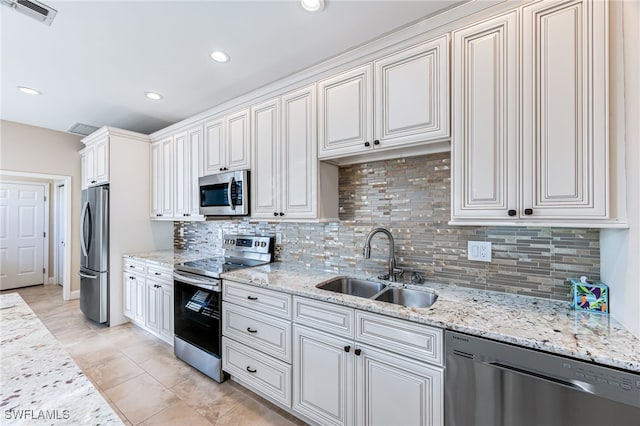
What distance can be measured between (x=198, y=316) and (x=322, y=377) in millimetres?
1358

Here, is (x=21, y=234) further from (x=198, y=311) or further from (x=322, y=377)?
(x=322, y=377)

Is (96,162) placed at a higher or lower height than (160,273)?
higher

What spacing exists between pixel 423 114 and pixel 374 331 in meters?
1.28

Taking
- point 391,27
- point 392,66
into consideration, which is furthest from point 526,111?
point 391,27

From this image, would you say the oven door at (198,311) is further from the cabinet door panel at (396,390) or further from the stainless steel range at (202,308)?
the cabinet door panel at (396,390)

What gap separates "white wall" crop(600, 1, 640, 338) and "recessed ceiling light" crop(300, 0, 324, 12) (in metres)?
1.38

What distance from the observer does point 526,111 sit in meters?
1.40

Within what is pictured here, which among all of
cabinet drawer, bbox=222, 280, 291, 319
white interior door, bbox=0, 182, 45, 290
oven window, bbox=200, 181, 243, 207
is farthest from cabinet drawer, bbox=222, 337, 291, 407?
white interior door, bbox=0, 182, 45, 290

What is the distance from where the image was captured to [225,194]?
A: 9.05ft

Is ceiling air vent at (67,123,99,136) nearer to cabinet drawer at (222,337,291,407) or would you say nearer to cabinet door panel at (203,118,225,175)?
cabinet door panel at (203,118,225,175)

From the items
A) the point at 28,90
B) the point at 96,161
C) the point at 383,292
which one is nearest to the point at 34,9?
the point at 28,90

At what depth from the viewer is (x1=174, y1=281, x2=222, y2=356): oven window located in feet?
7.72

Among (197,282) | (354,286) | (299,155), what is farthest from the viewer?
(197,282)

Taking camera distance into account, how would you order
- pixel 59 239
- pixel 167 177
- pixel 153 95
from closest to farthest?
pixel 153 95
pixel 167 177
pixel 59 239
